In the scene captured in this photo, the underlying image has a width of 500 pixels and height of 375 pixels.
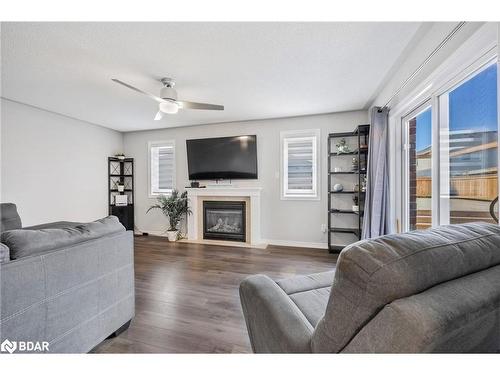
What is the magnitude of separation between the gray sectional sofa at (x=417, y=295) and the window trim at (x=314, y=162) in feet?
10.8

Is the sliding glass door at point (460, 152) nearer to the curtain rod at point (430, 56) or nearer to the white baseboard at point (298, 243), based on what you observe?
the curtain rod at point (430, 56)

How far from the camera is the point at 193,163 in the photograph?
4.59 metres

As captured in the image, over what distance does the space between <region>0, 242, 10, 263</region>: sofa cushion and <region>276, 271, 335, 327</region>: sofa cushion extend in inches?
55.7

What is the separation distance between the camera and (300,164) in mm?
4148

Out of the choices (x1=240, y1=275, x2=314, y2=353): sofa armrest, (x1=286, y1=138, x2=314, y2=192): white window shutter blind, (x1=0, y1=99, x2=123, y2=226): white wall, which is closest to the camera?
(x1=240, y1=275, x2=314, y2=353): sofa armrest

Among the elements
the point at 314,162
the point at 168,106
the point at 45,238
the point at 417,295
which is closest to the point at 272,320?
the point at 417,295

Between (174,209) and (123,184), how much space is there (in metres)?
1.53

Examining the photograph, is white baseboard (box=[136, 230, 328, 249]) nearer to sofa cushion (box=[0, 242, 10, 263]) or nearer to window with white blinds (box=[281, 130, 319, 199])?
window with white blinds (box=[281, 130, 319, 199])

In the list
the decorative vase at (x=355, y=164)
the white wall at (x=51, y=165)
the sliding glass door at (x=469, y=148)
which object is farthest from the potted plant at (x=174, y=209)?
the sliding glass door at (x=469, y=148)

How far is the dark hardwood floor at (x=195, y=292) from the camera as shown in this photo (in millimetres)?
1584

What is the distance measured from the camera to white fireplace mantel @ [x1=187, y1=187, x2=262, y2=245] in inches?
166

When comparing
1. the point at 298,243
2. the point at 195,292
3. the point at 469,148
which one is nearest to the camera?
the point at 469,148

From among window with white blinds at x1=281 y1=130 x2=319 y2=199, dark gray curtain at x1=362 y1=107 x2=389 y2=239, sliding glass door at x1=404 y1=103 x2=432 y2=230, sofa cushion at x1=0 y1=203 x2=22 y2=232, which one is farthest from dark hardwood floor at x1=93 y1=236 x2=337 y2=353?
sofa cushion at x1=0 y1=203 x2=22 y2=232

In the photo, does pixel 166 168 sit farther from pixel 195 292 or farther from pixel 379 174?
pixel 379 174
